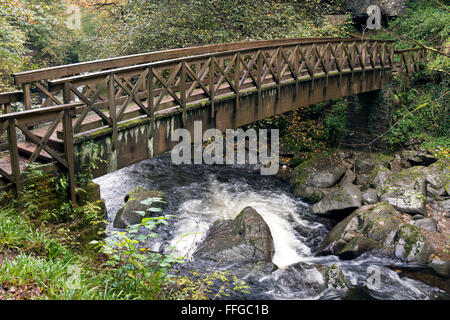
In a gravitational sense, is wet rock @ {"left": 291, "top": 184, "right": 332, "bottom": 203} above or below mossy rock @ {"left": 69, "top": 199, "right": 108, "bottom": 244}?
below

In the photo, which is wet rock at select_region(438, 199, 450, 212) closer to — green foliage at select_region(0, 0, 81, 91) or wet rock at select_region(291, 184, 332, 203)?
wet rock at select_region(291, 184, 332, 203)

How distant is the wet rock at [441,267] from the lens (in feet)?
25.8

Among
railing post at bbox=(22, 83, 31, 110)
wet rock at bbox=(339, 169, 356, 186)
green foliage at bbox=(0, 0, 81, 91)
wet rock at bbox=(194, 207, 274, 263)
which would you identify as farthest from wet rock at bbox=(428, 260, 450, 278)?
green foliage at bbox=(0, 0, 81, 91)

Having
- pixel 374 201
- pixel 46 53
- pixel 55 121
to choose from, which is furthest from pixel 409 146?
pixel 46 53

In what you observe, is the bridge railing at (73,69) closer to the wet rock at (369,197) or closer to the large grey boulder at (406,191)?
the wet rock at (369,197)

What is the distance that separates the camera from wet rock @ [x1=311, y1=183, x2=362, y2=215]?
10720mm

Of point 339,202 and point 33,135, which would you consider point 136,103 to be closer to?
point 33,135

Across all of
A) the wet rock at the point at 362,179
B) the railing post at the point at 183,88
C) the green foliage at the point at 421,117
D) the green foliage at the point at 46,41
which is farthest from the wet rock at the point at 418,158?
the green foliage at the point at 46,41

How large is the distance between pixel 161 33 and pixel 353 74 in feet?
22.7

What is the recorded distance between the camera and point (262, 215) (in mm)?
10961

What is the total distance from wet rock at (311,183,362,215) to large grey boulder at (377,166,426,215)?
0.68 m

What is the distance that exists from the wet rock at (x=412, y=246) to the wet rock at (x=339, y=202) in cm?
202

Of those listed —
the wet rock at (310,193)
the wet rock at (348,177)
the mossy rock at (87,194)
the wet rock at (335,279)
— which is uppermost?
the mossy rock at (87,194)
